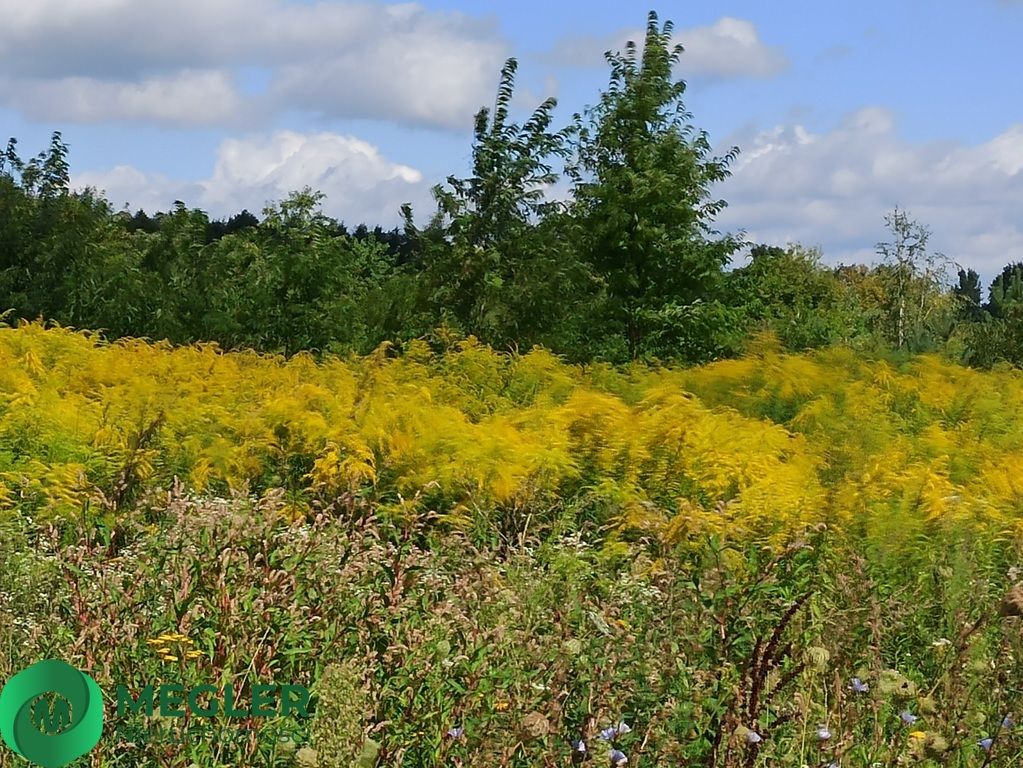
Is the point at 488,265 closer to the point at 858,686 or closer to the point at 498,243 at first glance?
the point at 498,243

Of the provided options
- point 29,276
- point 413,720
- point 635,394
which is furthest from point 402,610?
point 29,276

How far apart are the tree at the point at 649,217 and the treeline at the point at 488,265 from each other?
24 mm

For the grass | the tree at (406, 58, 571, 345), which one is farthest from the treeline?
the grass

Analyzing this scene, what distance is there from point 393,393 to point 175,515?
3.48m

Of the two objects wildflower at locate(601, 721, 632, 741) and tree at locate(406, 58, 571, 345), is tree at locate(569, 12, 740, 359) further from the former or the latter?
wildflower at locate(601, 721, 632, 741)

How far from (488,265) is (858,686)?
984 centimetres

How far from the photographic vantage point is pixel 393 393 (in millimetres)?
7574

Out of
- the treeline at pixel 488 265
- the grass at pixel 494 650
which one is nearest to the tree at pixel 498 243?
the treeline at pixel 488 265

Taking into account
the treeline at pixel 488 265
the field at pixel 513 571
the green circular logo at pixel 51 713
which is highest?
the treeline at pixel 488 265

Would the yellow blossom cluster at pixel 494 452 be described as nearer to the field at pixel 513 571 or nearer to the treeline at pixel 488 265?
the field at pixel 513 571

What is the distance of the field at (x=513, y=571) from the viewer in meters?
3.26

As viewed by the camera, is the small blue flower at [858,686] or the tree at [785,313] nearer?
the small blue flower at [858,686]

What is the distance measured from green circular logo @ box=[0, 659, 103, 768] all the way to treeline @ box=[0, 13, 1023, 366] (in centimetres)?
904

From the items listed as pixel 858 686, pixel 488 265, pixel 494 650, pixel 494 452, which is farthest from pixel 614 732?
pixel 488 265
